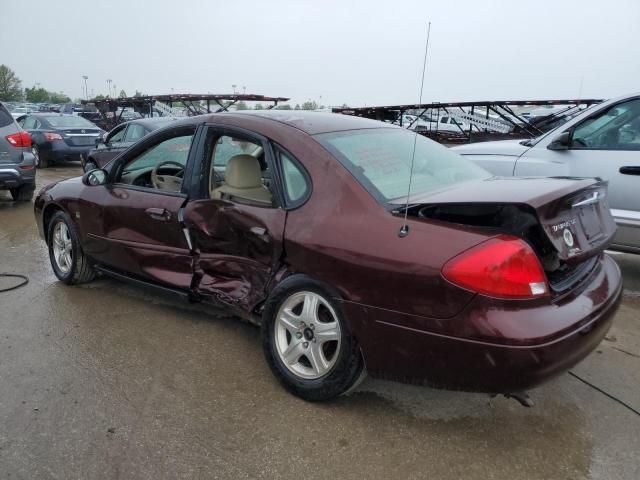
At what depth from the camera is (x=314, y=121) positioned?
3350 millimetres

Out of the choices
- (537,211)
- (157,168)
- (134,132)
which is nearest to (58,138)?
(134,132)

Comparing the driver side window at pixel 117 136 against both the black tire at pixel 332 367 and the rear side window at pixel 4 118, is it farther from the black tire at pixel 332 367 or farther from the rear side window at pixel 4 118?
the black tire at pixel 332 367

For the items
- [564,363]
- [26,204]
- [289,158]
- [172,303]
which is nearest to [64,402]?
[172,303]

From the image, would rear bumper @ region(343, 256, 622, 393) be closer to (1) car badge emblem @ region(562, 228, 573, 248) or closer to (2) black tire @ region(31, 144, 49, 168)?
(1) car badge emblem @ region(562, 228, 573, 248)

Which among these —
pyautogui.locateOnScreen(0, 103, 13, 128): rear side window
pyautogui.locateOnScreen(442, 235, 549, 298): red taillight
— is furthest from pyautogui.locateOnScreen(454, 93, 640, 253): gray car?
pyautogui.locateOnScreen(0, 103, 13, 128): rear side window

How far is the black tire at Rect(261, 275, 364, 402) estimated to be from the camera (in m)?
2.64

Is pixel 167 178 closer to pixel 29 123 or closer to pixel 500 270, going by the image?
pixel 500 270

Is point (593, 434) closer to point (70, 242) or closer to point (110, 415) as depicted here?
point (110, 415)

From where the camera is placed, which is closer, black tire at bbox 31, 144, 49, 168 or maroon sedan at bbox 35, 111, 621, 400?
maroon sedan at bbox 35, 111, 621, 400

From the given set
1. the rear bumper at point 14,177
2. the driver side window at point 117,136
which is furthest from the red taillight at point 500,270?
the driver side window at point 117,136

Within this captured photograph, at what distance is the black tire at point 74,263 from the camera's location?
4.54 metres

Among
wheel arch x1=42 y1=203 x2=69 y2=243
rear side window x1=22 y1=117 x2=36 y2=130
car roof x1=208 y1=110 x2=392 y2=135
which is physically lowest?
wheel arch x1=42 y1=203 x2=69 y2=243

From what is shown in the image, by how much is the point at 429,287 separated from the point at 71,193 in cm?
342

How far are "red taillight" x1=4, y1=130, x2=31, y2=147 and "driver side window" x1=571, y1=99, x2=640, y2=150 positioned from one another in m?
7.88
